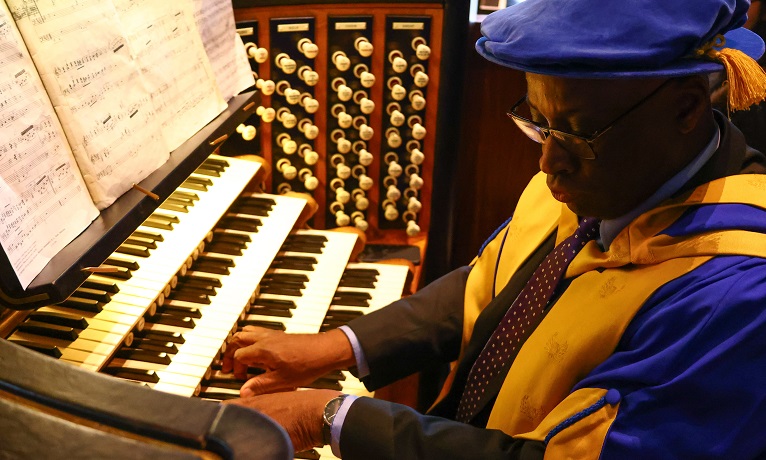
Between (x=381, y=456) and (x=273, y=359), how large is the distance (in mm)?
367

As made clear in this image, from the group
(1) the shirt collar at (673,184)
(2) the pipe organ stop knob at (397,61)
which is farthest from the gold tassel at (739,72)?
(2) the pipe organ stop knob at (397,61)

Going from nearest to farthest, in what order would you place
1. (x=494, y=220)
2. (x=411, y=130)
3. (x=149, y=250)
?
(x=149, y=250), (x=411, y=130), (x=494, y=220)

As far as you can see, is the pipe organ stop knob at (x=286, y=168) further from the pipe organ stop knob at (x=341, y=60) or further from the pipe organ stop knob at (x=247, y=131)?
the pipe organ stop knob at (x=341, y=60)

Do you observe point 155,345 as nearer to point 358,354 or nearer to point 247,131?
point 358,354

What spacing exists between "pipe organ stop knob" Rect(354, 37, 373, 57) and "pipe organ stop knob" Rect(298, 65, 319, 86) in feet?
0.55

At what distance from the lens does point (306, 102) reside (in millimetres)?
2383

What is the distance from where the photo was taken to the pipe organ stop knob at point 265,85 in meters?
2.33

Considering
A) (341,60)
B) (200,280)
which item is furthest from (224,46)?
(200,280)

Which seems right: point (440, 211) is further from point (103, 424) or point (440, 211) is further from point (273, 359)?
point (103, 424)

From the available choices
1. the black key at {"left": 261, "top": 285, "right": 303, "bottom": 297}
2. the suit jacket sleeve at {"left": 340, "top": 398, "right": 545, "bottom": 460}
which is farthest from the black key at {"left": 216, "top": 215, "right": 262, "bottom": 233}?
the suit jacket sleeve at {"left": 340, "top": 398, "right": 545, "bottom": 460}

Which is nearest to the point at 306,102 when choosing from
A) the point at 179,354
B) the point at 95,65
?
the point at 95,65

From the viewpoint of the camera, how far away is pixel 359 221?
2588 mm

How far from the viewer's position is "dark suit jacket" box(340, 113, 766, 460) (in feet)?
4.45

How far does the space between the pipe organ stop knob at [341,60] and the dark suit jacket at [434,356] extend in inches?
33.3
